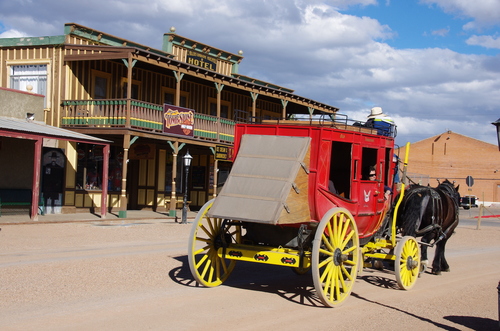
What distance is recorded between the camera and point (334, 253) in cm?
827

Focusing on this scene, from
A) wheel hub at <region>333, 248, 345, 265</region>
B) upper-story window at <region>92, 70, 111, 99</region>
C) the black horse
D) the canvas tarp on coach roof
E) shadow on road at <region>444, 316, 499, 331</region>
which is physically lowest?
shadow on road at <region>444, 316, 499, 331</region>

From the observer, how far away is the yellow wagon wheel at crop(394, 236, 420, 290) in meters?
9.51

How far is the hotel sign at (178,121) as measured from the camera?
2473 cm

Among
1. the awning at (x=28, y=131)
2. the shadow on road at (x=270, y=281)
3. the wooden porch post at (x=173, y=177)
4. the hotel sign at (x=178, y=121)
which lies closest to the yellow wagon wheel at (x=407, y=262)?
the shadow on road at (x=270, y=281)

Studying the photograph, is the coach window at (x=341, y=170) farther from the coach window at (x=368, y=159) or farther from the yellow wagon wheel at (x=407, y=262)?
the yellow wagon wheel at (x=407, y=262)

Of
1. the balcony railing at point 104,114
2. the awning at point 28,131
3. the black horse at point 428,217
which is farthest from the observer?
the balcony railing at point 104,114

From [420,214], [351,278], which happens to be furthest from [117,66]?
[351,278]

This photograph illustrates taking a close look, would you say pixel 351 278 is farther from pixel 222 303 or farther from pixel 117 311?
pixel 117 311

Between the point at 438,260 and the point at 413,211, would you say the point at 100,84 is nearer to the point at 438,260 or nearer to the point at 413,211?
the point at 413,211

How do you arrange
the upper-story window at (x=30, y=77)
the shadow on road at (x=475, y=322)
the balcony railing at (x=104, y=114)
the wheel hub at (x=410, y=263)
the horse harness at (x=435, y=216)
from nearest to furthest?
the shadow on road at (x=475, y=322) < the wheel hub at (x=410, y=263) < the horse harness at (x=435, y=216) < the balcony railing at (x=104, y=114) < the upper-story window at (x=30, y=77)

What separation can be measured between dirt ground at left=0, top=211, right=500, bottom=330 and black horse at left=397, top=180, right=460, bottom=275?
0.64 m

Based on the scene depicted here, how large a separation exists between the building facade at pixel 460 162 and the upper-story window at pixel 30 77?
4943 cm

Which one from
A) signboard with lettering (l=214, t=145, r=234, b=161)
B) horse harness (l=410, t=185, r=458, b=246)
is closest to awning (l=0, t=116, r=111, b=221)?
signboard with lettering (l=214, t=145, r=234, b=161)

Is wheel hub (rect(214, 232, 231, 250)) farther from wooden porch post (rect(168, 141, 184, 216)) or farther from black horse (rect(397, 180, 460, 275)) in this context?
wooden porch post (rect(168, 141, 184, 216))
